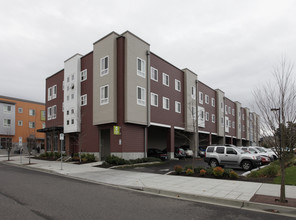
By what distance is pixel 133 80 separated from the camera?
24547 mm

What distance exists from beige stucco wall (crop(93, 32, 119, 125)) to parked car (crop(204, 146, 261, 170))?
9.62 m

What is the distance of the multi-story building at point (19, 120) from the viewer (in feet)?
169

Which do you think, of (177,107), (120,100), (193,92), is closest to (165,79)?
(177,107)

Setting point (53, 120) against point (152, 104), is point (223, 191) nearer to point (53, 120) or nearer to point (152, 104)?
point (152, 104)

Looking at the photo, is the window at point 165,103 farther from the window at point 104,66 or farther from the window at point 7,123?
the window at point 7,123

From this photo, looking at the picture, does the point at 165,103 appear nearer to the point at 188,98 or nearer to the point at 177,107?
the point at 177,107

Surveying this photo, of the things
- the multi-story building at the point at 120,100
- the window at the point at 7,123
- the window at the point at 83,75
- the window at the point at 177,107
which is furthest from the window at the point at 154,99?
the window at the point at 7,123

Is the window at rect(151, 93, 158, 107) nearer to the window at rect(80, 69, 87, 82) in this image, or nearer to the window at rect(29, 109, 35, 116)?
the window at rect(80, 69, 87, 82)

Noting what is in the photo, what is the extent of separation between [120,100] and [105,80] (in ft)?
9.34

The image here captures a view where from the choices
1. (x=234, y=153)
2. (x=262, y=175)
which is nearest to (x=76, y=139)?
(x=234, y=153)

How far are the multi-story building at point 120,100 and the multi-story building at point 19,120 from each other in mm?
19739

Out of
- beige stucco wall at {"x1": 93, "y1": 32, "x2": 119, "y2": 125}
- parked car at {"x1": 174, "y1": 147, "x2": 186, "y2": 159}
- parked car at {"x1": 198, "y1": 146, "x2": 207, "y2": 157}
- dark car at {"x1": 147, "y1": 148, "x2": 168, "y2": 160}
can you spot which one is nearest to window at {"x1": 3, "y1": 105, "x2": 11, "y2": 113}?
beige stucco wall at {"x1": 93, "y1": 32, "x2": 119, "y2": 125}

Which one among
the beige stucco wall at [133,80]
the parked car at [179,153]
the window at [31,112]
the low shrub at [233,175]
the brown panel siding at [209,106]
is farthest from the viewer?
the window at [31,112]

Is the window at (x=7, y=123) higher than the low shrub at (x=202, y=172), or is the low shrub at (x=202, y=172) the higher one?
the window at (x=7, y=123)
